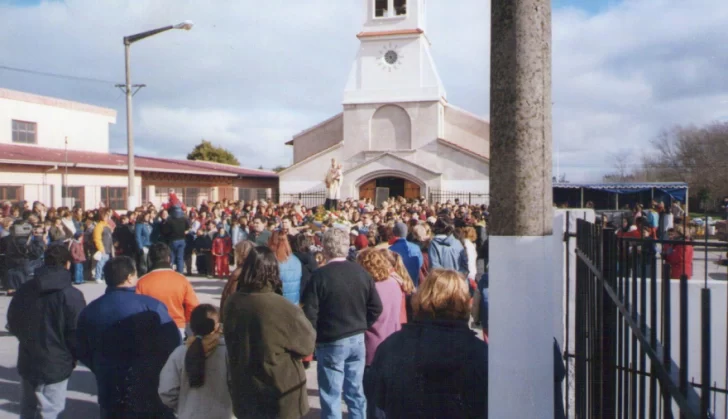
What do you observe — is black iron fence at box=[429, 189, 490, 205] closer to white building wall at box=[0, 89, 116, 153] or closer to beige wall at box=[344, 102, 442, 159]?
beige wall at box=[344, 102, 442, 159]

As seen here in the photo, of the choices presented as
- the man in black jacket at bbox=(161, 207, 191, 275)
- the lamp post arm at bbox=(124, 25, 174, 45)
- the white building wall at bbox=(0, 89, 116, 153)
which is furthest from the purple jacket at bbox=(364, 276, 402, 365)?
the white building wall at bbox=(0, 89, 116, 153)

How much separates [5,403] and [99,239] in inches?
315

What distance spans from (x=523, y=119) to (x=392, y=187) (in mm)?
34054

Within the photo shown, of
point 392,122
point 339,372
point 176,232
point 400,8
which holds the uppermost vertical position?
point 400,8

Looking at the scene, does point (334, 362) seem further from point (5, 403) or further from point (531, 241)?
point (5, 403)

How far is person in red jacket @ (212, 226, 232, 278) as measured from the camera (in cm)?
1459

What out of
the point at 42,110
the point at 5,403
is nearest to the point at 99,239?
the point at 5,403

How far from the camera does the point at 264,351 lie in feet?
12.6

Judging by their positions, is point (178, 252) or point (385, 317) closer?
point (385, 317)

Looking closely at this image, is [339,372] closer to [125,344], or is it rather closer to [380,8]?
[125,344]

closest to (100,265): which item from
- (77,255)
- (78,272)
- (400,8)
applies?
(78,272)

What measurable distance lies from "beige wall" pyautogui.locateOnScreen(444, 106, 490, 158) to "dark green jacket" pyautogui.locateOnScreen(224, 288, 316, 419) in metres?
35.8

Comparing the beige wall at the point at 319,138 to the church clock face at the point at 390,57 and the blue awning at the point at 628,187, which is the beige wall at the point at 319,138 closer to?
the church clock face at the point at 390,57

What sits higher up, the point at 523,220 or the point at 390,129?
the point at 390,129
